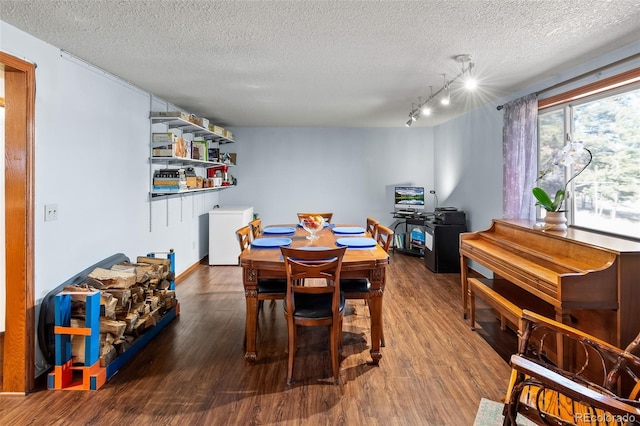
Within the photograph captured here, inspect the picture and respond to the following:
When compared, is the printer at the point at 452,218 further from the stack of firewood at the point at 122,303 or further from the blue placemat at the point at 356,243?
the stack of firewood at the point at 122,303

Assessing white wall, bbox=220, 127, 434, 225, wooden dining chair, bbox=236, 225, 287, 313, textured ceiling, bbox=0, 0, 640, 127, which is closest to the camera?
textured ceiling, bbox=0, 0, 640, 127

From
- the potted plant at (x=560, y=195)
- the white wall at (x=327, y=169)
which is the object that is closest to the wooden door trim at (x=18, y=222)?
the potted plant at (x=560, y=195)

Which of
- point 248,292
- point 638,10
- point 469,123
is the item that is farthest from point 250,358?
point 469,123

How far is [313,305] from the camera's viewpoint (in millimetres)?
2484

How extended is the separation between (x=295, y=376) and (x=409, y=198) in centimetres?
460

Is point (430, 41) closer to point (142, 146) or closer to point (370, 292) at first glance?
point (370, 292)

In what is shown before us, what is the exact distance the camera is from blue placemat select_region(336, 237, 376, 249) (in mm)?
2881

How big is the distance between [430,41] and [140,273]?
8.97ft

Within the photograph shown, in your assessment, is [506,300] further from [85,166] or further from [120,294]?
[85,166]

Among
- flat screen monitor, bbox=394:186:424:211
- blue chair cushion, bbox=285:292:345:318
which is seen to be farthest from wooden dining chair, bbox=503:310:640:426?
flat screen monitor, bbox=394:186:424:211

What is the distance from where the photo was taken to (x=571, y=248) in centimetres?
246

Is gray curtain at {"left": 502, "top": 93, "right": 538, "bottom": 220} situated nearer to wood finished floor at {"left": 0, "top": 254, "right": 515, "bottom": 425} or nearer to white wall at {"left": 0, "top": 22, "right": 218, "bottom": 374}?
wood finished floor at {"left": 0, "top": 254, "right": 515, "bottom": 425}

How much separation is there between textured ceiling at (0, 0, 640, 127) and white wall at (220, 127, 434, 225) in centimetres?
276

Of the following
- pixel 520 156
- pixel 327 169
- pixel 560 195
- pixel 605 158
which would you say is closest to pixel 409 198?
pixel 327 169
